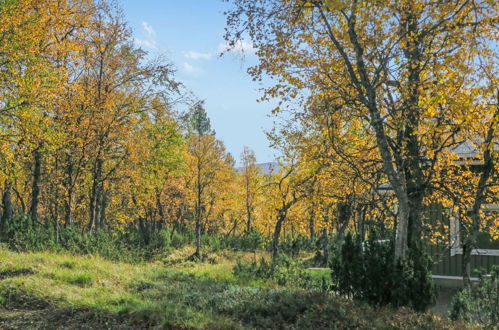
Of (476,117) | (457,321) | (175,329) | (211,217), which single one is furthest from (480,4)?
(211,217)

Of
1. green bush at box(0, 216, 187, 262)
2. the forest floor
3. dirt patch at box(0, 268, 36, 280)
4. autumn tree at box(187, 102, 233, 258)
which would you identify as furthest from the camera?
autumn tree at box(187, 102, 233, 258)

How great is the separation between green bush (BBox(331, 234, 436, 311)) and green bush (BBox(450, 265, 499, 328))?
47 cm

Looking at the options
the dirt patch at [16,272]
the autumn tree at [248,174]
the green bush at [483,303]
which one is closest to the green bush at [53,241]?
the dirt patch at [16,272]

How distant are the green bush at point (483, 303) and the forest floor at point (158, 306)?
624 mm

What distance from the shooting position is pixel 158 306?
6949 millimetres

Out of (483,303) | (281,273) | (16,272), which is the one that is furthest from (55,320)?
(483,303)

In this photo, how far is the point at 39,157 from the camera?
1747 centimetres

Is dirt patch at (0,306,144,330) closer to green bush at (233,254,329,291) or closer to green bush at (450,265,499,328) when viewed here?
green bush at (233,254,329,291)

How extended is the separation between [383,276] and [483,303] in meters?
1.61

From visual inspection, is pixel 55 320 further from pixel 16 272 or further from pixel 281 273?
pixel 281 273

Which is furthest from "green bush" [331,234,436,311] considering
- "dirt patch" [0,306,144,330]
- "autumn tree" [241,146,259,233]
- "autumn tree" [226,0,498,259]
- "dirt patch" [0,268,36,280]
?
"autumn tree" [241,146,259,233]

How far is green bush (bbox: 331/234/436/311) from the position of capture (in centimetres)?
729

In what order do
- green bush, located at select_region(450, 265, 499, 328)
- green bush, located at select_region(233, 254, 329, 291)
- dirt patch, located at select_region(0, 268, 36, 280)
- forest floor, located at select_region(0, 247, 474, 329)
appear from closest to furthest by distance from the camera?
forest floor, located at select_region(0, 247, 474, 329)
green bush, located at select_region(450, 265, 499, 328)
dirt patch, located at select_region(0, 268, 36, 280)
green bush, located at select_region(233, 254, 329, 291)

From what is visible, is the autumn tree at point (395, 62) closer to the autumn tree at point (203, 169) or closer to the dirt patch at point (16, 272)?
the dirt patch at point (16, 272)
